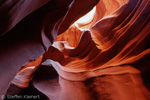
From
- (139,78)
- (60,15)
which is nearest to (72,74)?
(139,78)

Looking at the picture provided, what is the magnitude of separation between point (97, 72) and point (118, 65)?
67cm

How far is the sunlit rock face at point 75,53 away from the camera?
1.81 metres

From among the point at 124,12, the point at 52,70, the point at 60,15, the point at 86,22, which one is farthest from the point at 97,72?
the point at 86,22

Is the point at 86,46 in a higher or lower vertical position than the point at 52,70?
lower

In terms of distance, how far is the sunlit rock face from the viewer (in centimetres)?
181

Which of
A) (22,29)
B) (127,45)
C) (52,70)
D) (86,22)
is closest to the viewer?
(22,29)

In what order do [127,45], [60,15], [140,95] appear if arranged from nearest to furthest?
[60,15] < [140,95] < [127,45]

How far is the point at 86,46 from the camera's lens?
509 cm

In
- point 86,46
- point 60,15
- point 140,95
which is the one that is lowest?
point 140,95

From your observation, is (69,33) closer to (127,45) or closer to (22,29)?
(127,45)

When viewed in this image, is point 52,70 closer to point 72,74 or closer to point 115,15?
point 72,74

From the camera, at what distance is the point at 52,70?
312 centimetres

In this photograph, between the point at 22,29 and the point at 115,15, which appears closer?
the point at 22,29

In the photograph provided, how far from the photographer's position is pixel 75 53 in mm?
5320
